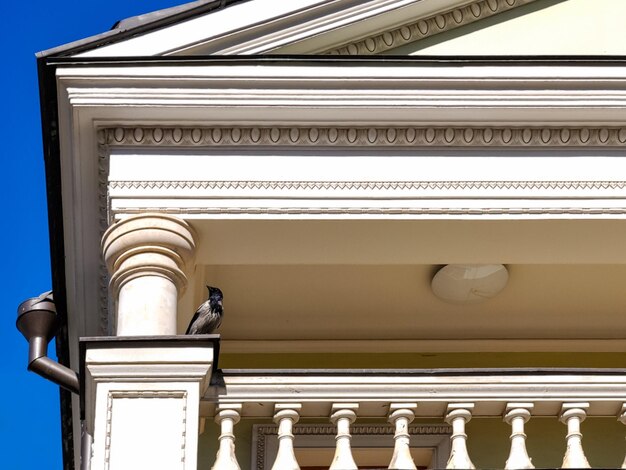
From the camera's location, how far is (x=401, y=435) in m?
10.9

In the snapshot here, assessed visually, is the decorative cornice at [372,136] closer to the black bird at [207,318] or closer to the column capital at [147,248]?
the column capital at [147,248]

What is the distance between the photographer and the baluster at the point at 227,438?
10774mm

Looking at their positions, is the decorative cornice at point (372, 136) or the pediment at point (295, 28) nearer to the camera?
the decorative cornice at point (372, 136)

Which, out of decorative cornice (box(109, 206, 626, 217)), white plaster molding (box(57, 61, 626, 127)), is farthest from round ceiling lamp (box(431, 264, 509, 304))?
white plaster molding (box(57, 61, 626, 127))

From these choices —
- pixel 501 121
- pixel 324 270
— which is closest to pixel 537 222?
pixel 501 121

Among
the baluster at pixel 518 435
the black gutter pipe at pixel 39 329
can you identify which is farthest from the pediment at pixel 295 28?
the baluster at pixel 518 435

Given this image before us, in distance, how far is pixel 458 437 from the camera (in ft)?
35.8

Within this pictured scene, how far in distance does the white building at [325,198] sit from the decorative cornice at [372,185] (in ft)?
0.05

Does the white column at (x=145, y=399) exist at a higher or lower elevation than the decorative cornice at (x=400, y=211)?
lower

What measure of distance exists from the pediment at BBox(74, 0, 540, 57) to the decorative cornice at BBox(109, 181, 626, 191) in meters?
0.89

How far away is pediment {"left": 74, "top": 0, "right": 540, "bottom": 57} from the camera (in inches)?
496

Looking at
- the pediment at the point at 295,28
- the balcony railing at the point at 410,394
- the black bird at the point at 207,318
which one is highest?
the pediment at the point at 295,28

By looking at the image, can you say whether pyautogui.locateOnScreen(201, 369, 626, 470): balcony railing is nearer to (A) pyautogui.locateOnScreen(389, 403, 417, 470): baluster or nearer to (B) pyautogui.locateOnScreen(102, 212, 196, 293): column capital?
(A) pyautogui.locateOnScreen(389, 403, 417, 470): baluster

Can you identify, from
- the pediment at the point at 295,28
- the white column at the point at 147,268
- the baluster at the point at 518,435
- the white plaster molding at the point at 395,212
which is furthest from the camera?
the pediment at the point at 295,28
